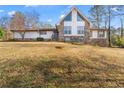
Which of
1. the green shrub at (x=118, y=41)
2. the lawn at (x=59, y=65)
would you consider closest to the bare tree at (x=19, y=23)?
the lawn at (x=59, y=65)

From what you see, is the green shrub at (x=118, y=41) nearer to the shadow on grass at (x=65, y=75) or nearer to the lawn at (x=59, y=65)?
the lawn at (x=59, y=65)

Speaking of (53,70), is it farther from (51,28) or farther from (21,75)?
(51,28)

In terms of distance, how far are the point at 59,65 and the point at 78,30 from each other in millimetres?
966

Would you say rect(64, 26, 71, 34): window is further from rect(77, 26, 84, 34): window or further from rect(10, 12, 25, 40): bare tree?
rect(10, 12, 25, 40): bare tree

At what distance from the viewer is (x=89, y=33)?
20.3 ft

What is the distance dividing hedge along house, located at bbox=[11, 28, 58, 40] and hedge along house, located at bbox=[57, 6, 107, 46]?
19 centimetres

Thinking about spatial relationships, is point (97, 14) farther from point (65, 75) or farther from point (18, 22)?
point (18, 22)

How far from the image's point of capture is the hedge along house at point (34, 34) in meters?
6.04

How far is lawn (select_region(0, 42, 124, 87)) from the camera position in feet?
17.0

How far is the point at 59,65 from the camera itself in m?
5.64

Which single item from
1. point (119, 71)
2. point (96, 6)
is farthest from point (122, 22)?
point (119, 71)
